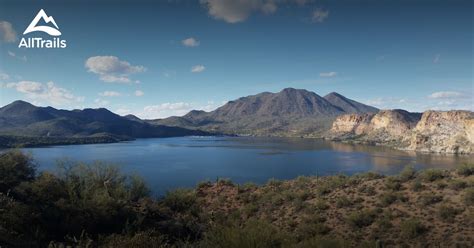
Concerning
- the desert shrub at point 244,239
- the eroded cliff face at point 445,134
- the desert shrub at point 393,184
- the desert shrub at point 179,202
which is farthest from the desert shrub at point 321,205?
the eroded cliff face at point 445,134

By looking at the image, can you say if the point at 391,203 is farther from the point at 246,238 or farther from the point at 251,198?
the point at 246,238

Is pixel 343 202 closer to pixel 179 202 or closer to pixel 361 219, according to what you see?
Result: pixel 361 219

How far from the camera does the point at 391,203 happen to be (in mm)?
23203

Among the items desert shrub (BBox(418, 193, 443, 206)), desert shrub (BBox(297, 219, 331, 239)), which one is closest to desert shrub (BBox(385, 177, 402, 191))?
desert shrub (BBox(418, 193, 443, 206))

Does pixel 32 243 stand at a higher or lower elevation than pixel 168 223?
higher

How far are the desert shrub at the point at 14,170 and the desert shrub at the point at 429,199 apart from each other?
74.3 ft

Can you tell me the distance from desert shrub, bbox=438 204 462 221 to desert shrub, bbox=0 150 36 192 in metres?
22.3

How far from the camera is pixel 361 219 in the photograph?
20531 millimetres

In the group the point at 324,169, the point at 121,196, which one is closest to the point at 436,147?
the point at 324,169

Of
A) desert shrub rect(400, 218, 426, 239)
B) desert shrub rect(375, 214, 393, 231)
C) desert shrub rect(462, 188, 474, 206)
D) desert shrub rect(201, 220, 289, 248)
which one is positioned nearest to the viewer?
desert shrub rect(201, 220, 289, 248)

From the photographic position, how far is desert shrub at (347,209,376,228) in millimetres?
20375

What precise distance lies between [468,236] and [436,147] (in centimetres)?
12307

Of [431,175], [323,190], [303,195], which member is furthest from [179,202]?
[431,175]

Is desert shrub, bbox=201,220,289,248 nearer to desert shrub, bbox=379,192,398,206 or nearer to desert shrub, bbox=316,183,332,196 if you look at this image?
desert shrub, bbox=379,192,398,206
